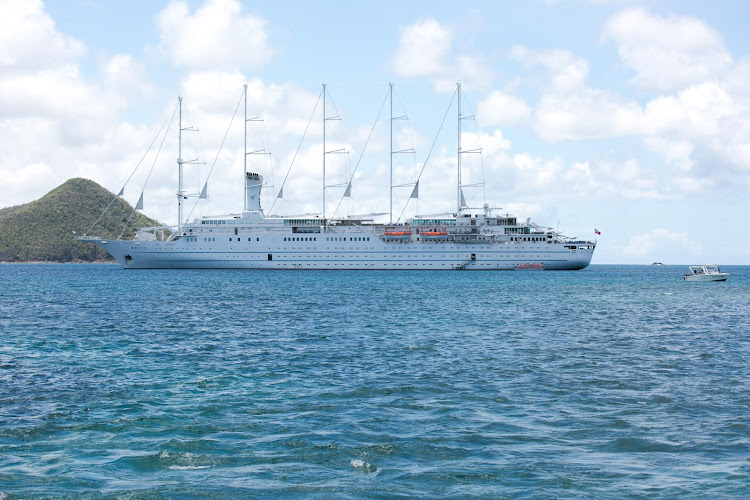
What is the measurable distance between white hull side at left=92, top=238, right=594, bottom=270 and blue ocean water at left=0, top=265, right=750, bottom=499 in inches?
2461

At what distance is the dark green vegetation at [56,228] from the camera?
169875 mm

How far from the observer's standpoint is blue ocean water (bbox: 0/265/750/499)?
25.9 feet

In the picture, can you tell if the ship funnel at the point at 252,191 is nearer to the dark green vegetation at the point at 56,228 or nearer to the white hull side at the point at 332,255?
the white hull side at the point at 332,255

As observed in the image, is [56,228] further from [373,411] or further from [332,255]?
[373,411]

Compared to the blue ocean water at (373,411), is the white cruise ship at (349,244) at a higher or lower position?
higher

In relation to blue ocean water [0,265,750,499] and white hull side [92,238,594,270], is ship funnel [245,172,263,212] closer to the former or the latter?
white hull side [92,238,594,270]

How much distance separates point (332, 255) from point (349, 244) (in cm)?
274

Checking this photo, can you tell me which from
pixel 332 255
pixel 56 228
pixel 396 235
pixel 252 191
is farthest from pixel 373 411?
pixel 56 228

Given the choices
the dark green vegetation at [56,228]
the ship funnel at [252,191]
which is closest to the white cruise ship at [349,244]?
the ship funnel at [252,191]

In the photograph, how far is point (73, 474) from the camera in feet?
26.6

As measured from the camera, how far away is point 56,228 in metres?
178

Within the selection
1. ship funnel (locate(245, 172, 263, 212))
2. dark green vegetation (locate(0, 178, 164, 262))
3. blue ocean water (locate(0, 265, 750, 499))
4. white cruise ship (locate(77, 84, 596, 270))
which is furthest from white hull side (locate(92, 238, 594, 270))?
dark green vegetation (locate(0, 178, 164, 262))

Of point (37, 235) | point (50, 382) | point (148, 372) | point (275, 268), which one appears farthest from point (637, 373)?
point (37, 235)

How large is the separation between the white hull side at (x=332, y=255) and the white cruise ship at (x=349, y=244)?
135 mm
